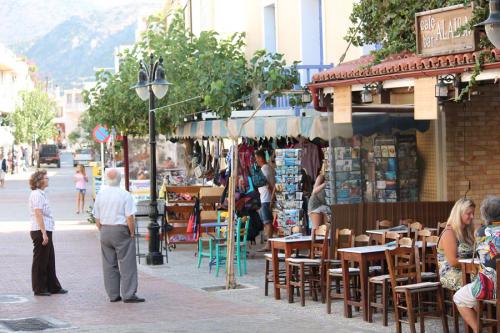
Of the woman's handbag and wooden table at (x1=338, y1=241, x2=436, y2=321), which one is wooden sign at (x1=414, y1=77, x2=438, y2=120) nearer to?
wooden table at (x1=338, y1=241, x2=436, y2=321)

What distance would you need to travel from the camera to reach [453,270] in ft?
33.9

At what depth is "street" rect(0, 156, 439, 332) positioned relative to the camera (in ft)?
39.1

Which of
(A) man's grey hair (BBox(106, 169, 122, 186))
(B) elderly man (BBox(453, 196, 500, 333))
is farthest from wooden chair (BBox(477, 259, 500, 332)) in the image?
(A) man's grey hair (BBox(106, 169, 122, 186))

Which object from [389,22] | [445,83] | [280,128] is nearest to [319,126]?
[280,128]

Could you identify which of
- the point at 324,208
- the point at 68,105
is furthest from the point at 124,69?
the point at 68,105

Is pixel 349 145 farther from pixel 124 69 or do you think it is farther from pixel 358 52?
pixel 124 69

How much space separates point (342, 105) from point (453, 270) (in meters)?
4.34

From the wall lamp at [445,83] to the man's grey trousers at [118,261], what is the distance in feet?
14.6

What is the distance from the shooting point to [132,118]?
1033 inches

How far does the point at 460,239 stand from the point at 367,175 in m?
5.25

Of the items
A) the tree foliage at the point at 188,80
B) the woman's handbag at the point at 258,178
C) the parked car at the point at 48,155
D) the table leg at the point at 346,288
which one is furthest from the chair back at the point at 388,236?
the parked car at the point at 48,155

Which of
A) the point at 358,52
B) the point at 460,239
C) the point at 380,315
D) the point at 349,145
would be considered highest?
the point at 358,52

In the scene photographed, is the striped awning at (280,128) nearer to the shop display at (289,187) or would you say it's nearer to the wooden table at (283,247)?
the shop display at (289,187)

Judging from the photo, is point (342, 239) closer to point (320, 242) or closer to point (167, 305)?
point (320, 242)
